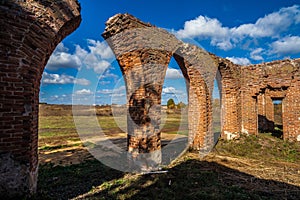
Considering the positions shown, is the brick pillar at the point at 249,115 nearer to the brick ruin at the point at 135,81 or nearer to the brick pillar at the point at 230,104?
the brick ruin at the point at 135,81

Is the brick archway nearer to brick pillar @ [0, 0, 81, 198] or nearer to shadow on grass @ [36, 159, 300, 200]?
shadow on grass @ [36, 159, 300, 200]

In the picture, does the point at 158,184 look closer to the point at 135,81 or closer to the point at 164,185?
the point at 164,185

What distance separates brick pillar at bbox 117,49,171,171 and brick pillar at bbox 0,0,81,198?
268 centimetres

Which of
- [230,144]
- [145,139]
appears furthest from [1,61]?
[230,144]

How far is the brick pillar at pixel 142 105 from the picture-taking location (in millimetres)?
5820

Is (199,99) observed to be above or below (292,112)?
above

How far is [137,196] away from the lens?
4.10 metres

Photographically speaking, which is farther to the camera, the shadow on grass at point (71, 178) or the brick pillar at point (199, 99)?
the brick pillar at point (199, 99)

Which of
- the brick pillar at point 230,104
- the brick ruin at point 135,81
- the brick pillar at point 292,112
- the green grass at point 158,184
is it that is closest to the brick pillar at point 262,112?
the brick ruin at point 135,81

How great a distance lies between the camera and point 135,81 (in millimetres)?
5863

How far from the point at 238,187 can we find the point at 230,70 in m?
7.23

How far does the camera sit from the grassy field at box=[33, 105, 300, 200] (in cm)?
425

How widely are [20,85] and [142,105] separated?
3319 millimetres

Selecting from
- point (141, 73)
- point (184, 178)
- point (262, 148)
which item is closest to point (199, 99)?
point (141, 73)
